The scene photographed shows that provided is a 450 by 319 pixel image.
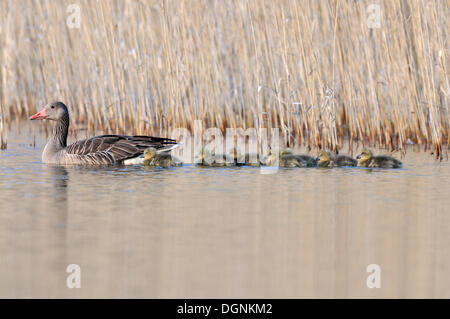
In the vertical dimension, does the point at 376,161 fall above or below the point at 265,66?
below

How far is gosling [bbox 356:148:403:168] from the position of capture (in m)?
10.5

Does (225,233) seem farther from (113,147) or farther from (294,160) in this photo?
(113,147)

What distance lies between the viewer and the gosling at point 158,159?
36.0 ft

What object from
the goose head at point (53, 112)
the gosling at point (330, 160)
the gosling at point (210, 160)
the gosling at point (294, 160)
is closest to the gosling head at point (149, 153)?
the gosling at point (210, 160)

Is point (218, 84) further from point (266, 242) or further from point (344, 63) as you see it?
point (266, 242)

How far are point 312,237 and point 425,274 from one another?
125 centimetres

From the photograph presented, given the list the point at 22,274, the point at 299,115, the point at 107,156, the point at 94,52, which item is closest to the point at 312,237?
the point at 22,274

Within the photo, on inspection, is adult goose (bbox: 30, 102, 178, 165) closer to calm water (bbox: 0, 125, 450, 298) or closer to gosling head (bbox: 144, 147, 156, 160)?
gosling head (bbox: 144, 147, 156, 160)

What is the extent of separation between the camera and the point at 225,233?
6.48 metres

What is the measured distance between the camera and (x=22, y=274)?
5258 millimetres

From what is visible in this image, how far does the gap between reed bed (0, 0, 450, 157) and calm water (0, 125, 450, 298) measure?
211 centimetres

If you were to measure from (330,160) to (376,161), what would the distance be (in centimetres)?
60

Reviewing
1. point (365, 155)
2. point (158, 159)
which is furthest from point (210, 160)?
point (365, 155)

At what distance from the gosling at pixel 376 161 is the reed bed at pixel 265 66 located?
117cm
